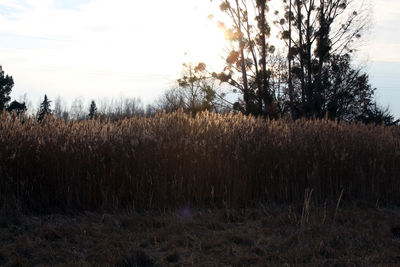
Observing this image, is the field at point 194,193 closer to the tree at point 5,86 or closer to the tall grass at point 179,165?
the tall grass at point 179,165

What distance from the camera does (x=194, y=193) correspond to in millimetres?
6570

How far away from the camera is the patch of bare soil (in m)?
4.38

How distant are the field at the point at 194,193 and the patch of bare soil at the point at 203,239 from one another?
0.02 m

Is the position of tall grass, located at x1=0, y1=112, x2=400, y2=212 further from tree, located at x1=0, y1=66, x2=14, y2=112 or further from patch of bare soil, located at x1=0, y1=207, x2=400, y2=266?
tree, located at x1=0, y1=66, x2=14, y2=112

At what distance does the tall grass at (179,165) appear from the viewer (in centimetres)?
612

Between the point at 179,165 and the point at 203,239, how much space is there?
73.4 inches

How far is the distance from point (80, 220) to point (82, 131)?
163cm

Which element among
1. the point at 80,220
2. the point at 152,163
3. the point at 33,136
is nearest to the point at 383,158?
the point at 152,163

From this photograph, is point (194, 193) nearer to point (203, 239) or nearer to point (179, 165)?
point (179, 165)

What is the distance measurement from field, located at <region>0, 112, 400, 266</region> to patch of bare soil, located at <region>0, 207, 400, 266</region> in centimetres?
2

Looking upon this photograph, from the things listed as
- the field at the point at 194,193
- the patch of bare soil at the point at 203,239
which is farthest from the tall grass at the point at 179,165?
the patch of bare soil at the point at 203,239

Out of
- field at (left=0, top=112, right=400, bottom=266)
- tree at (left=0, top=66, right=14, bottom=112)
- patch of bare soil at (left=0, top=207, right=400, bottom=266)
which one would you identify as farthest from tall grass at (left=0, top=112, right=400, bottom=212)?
tree at (left=0, top=66, right=14, bottom=112)

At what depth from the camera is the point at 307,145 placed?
24.3 feet

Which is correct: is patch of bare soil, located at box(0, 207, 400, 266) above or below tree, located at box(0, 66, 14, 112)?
below
